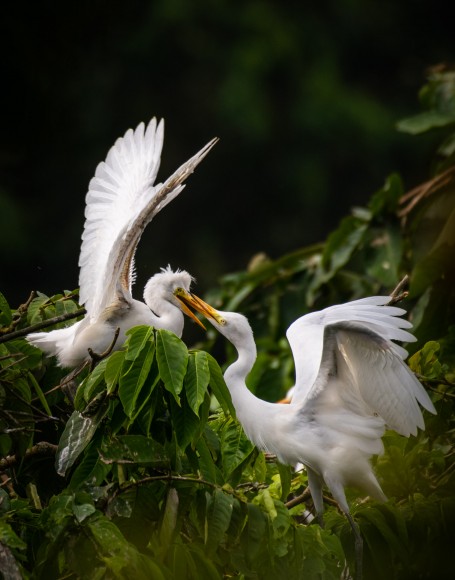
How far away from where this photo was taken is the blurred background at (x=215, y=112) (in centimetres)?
1173

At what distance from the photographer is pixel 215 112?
1362 cm

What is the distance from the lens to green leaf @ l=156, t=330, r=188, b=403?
2564 mm

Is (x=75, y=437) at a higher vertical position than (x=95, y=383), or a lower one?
lower

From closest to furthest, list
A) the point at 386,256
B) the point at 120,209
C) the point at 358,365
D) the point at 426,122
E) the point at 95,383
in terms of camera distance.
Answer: the point at 95,383
the point at 358,365
the point at 120,209
the point at 386,256
the point at 426,122

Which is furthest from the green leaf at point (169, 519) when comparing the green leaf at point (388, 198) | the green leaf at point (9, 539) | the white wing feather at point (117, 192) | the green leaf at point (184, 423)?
the green leaf at point (388, 198)

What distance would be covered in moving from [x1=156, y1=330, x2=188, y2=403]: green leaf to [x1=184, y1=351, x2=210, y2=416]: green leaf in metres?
0.04

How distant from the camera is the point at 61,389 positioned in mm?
3250

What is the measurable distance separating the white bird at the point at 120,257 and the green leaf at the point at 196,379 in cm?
83

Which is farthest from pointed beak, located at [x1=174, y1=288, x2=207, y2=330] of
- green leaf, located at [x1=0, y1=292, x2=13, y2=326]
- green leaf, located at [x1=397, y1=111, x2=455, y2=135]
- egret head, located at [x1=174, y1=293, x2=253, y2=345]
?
green leaf, located at [x1=397, y1=111, x2=455, y2=135]

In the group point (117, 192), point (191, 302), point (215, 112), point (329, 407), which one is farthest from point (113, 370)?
point (215, 112)

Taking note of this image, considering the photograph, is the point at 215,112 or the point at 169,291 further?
the point at 215,112

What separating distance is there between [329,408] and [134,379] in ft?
2.90

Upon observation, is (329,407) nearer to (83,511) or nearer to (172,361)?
(172,361)

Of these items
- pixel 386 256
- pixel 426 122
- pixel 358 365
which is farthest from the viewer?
pixel 426 122
